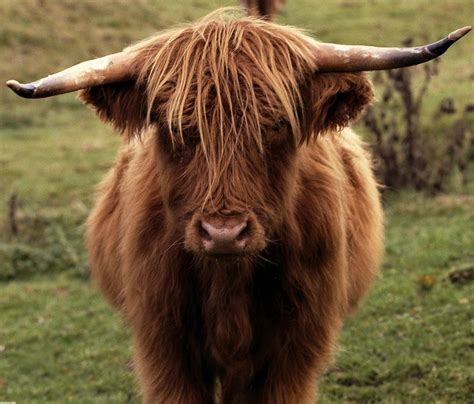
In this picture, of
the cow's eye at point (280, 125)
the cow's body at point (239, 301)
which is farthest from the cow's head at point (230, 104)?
the cow's body at point (239, 301)

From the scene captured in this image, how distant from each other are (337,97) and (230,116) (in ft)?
1.72

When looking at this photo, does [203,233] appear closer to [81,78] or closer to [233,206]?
[233,206]

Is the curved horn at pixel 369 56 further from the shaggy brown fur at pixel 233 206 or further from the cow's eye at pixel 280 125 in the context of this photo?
the cow's eye at pixel 280 125

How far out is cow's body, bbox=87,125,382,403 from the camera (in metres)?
4.23

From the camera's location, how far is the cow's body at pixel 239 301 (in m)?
4.23

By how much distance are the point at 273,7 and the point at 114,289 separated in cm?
223

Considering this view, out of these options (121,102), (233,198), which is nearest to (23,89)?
(121,102)

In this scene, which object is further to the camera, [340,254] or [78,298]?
[78,298]

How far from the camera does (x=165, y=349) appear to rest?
4.41 meters

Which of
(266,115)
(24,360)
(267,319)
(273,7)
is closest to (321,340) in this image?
(267,319)

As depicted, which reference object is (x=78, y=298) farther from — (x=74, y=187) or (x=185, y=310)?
(x=185, y=310)

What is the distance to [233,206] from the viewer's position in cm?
360

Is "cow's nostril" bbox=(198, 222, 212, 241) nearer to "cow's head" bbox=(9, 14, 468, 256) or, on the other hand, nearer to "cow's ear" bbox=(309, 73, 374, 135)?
"cow's head" bbox=(9, 14, 468, 256)

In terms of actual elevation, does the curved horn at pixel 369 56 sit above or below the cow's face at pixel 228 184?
above
